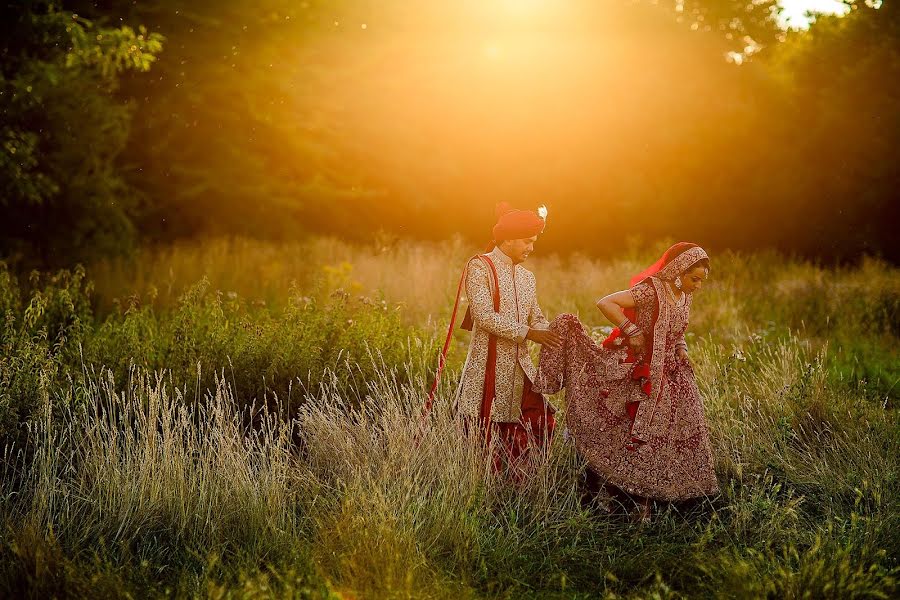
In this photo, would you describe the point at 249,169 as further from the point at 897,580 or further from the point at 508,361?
the point at 897,580

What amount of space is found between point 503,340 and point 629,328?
2.09 feet

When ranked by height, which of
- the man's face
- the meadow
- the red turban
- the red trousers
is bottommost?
the meadow

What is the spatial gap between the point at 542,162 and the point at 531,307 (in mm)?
18369

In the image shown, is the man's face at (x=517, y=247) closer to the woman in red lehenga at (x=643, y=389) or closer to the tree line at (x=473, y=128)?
the woman in red lehenga at (x=643, y=389)

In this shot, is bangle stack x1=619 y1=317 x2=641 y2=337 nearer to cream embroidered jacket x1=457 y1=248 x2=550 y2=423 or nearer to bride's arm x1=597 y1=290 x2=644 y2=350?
bride's arm x1=597 y1=290 x2=644 y2=350

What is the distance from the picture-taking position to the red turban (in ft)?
15.1

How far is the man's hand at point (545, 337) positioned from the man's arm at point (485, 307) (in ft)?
0.14

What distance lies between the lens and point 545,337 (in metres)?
4.55

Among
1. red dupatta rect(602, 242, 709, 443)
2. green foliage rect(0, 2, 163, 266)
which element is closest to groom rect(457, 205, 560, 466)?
red dupatta rect(602, 242, 709, 443)

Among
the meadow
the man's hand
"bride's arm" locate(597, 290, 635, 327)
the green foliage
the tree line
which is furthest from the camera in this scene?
the tree line

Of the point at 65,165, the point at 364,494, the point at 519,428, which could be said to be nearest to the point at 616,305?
the point at 519,428

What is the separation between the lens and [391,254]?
14062mm

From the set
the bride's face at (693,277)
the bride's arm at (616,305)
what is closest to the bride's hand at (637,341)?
the bride's arm at (616,305)

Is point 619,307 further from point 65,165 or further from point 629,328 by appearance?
point 65,165
